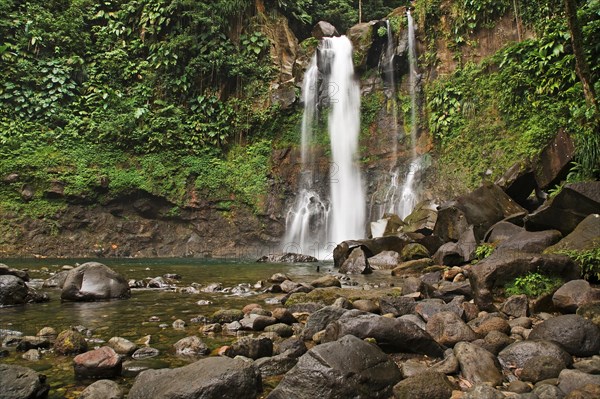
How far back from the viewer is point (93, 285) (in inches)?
298

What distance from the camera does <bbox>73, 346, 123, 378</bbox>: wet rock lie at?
3.72 m

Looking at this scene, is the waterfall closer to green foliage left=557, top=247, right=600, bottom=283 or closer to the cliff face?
the cliff face

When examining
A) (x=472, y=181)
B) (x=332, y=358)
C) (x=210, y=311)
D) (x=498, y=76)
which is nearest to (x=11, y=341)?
(x=210, y=311)

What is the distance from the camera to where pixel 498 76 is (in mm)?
18875

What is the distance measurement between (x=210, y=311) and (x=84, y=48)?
70.4 ft

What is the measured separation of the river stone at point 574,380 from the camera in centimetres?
320

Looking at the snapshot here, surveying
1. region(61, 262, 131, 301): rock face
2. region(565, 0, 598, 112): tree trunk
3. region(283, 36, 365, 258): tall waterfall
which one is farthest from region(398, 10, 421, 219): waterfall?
region(61, 262, 131, 301): rock face

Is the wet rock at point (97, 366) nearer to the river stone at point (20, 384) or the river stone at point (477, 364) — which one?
the river stone at point (20, 384)

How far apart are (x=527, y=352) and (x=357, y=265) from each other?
7915mm

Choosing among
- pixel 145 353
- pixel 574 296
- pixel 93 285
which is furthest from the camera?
pixel 93 285

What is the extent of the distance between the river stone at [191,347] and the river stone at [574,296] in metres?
4.04

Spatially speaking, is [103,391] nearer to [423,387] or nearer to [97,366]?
[97,366]

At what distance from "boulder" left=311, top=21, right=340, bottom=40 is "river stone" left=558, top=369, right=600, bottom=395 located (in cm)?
2523

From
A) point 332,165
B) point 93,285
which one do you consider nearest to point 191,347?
point 93,285
